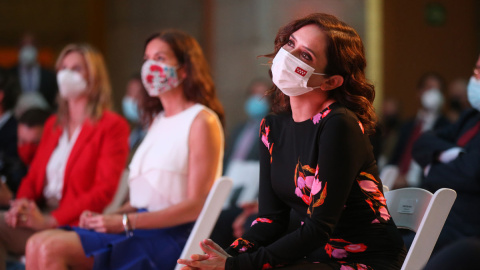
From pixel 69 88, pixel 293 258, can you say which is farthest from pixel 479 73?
pixel 69 88

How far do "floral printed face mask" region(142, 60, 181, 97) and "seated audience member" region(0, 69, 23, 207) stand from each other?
1.27 meters

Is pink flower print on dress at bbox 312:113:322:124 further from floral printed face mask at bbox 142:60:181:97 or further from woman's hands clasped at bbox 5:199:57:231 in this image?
woman's hands clasped at bbox 5:199:57:231

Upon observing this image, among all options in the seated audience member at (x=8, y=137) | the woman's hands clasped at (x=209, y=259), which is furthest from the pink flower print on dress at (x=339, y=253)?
the seated audience member at (x=8, y=137)

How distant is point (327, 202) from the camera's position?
6.47ft

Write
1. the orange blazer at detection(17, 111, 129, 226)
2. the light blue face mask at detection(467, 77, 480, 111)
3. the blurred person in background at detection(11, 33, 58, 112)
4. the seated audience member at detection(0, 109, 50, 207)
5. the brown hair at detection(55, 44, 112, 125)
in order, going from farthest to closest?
the blurred person in background at detection(11, 33, 58, 112) → the seated audience member at detection(0, 109, 50, 207) → the brown hair at detection(55, 44, 112, 125) → the orange blazer at detection(17, 111, 129, 226) → the light blue face mask at detection(467, 77, 480, 111)

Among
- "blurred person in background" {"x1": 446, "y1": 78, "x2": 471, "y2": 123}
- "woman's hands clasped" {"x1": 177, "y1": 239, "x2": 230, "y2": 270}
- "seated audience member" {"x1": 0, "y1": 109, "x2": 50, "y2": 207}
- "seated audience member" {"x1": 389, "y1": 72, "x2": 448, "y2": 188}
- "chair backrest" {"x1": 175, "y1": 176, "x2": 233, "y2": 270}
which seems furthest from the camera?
"blurred person in background" {"x1": 446, "y1": 78, "x2": 471, "y2": 123}

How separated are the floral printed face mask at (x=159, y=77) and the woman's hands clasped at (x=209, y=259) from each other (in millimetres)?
1452

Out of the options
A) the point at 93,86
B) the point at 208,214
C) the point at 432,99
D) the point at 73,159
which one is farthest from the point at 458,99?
the point at 208,214

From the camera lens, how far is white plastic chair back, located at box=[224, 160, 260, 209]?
5340 millimetres

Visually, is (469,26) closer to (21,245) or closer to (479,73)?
(479,73)

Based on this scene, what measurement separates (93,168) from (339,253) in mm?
1939

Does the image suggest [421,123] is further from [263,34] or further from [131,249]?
[131,249]

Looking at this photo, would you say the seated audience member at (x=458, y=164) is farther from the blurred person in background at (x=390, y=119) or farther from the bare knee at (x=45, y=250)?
the blurred person in background at (x=390, y=119)

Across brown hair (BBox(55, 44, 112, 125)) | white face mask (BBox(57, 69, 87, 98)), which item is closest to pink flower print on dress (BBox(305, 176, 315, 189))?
brown hair (BBox(55, 44, 112, 125))
